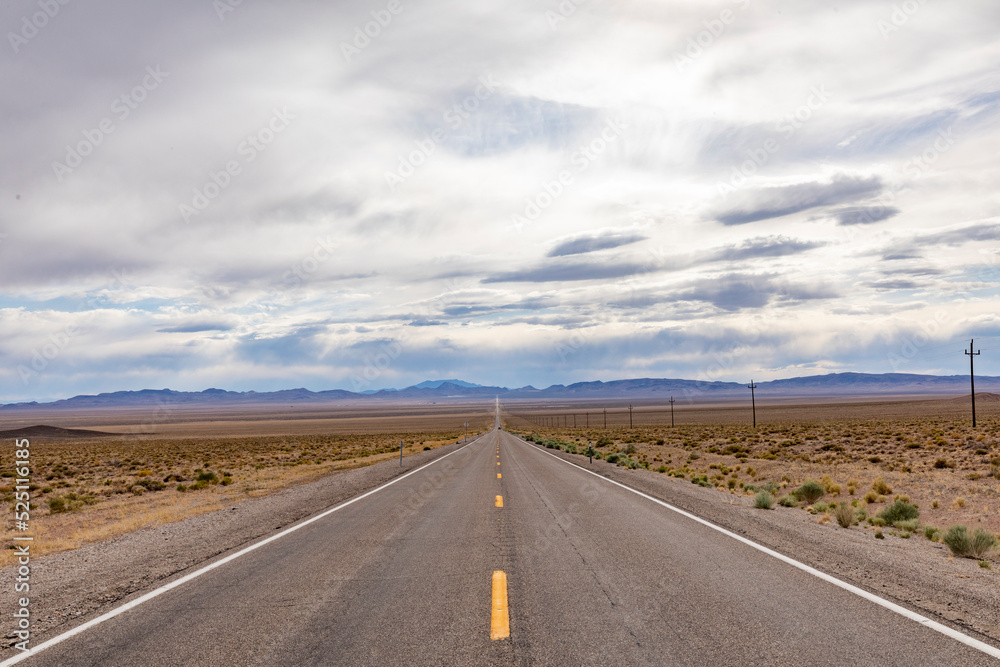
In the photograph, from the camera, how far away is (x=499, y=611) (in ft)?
20.1

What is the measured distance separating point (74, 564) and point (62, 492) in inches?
769

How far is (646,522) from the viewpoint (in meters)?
11.6

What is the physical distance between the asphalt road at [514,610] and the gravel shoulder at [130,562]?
552 millimetres

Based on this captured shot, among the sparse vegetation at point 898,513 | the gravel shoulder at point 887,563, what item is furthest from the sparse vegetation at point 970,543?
the sparse vegetation at point 898,513

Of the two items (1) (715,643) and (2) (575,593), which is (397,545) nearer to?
(2) (575,593)

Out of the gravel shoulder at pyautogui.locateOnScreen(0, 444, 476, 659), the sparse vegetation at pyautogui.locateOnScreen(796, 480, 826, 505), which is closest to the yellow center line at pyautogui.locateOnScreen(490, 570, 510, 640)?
the gravel shoulder at pyautogui.locateOnScreen(0, 444, 476, 659)

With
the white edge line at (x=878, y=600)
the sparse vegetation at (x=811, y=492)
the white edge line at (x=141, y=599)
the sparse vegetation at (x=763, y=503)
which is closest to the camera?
the white edge line at (x=878, y=600)

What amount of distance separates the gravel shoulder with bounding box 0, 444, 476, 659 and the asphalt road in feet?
1.81

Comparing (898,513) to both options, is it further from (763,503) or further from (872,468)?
(872,468)

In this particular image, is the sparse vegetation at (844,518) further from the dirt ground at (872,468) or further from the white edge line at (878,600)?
the white edge line at (878,600)

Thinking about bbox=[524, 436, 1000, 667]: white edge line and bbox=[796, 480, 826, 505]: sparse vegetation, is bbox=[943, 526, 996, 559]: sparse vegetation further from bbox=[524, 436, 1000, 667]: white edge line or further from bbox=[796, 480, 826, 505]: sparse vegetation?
bbox=[796, 480, 826, 505]: sparse vegetation

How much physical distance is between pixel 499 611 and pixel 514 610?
15 cm

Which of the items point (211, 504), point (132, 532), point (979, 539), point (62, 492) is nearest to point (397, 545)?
point (132, 532)

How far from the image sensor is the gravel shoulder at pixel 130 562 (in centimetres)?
668
